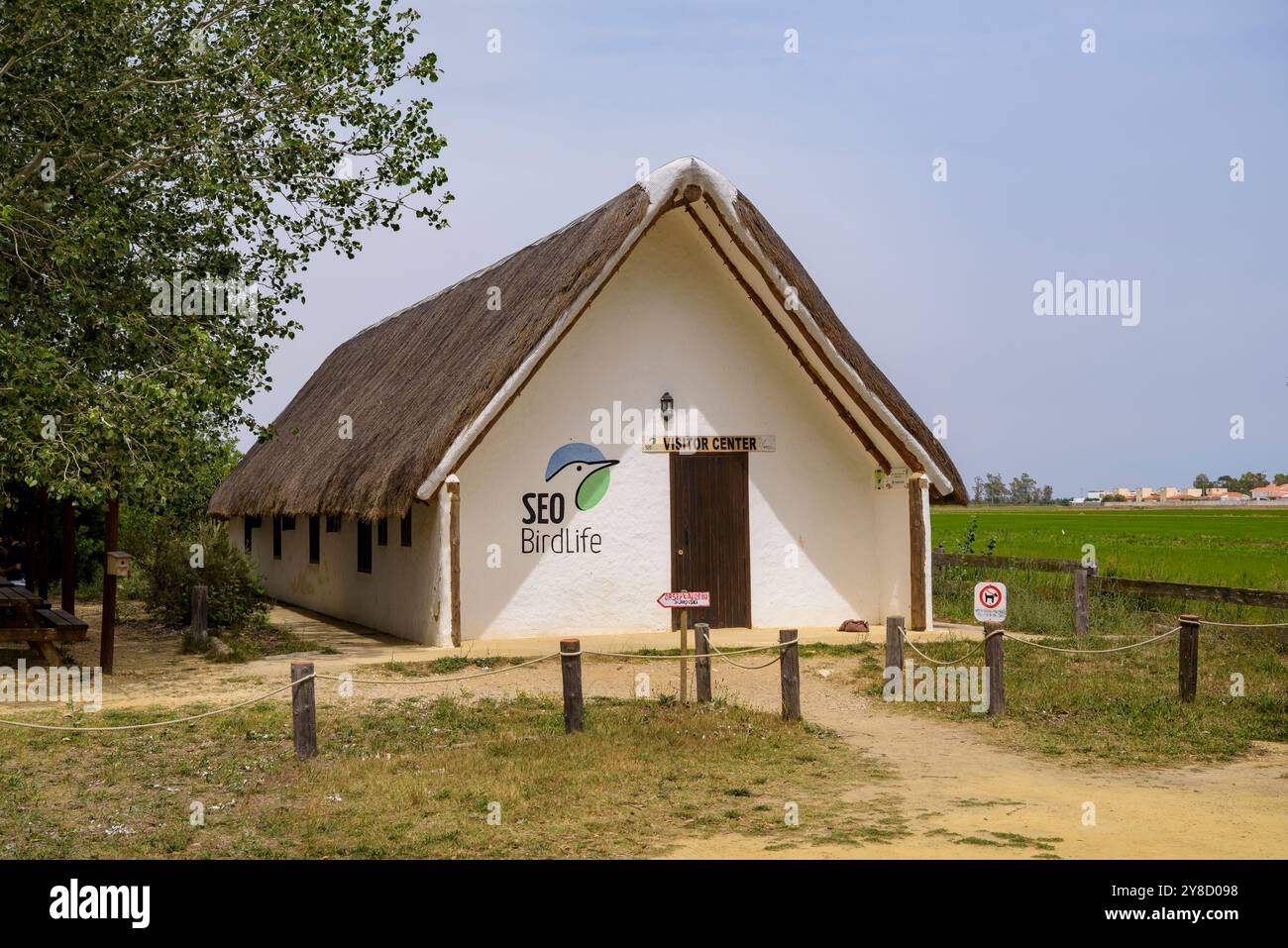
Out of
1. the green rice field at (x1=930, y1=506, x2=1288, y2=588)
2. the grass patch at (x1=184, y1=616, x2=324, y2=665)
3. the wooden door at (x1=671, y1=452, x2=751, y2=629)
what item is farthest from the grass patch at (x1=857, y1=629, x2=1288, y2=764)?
the grass patch at (x1=184, y1=616, x2=324, y2=665)

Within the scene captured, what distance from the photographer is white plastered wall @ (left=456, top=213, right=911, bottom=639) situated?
659 inches

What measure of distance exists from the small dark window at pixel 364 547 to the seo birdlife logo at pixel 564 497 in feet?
13.4

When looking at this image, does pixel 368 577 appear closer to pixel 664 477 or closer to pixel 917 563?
pixel 664 477

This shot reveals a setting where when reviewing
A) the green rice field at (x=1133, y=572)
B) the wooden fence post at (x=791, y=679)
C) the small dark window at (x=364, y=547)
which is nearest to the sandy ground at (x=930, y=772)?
the wooden fence post at (x=791, y=679)

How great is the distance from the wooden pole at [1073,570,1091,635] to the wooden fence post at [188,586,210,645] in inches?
443

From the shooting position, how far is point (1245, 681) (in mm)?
13055

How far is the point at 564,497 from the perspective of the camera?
17.0m

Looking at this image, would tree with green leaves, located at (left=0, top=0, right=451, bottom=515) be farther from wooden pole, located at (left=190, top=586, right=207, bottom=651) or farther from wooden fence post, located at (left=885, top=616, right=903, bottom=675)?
wooden fence post, located at (left=885, top=616, right=903, bottom=675)

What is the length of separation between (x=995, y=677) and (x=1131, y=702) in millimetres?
1368

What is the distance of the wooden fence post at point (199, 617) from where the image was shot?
646 inches

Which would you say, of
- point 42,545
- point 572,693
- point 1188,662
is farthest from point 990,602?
point 42,545

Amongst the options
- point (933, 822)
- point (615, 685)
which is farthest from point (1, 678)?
point (933, 822)

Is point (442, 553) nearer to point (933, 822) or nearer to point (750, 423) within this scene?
point (750, 423)

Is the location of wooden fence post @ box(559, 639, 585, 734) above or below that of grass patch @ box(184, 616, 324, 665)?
above
